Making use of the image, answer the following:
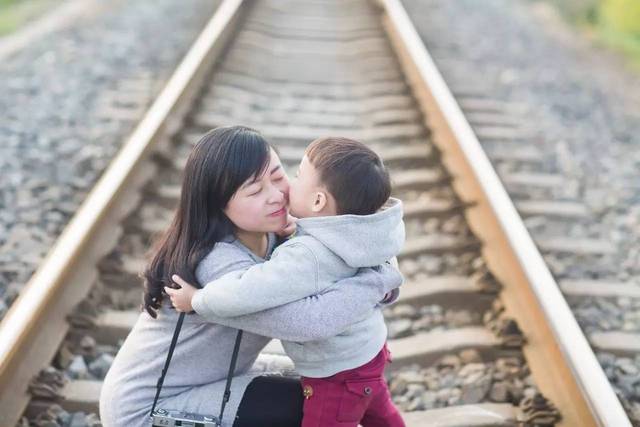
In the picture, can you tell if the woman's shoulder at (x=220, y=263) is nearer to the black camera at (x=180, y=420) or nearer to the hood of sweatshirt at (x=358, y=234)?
the hood of sweatshirt at (x=358, y=234)

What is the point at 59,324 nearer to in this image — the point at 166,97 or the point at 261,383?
the point at 261,383

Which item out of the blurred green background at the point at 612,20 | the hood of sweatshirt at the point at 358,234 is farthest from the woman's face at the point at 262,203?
the blurred green background at the point at 612,20

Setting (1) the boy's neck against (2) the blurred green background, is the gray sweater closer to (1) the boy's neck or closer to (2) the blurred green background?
(1) the boy's neck

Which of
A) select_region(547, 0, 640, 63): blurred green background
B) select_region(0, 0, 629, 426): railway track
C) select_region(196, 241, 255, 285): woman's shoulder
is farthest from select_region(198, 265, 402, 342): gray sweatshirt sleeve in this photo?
select_region(547, 0, 640, 63): blurred green background

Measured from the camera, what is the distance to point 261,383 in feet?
8.27

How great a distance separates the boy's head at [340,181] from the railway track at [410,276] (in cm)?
114

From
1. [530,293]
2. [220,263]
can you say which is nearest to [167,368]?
[220,263]

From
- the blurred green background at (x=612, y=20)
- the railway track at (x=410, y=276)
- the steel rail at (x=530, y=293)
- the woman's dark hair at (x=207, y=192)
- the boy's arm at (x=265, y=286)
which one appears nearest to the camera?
the boy's arm at (x=265, y=286)

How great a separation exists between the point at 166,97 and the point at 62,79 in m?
1.66

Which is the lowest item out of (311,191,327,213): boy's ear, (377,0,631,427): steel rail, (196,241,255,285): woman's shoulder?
(377,0,631,427): steel rail

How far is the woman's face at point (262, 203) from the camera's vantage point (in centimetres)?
232

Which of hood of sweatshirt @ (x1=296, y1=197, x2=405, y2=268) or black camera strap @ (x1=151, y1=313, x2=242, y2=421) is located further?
black camera strap @ (x1=151, y1=313, x2=242, y2=421)

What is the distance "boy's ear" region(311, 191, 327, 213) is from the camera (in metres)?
2.25

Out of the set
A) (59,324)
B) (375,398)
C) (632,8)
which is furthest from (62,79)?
(632,8)
